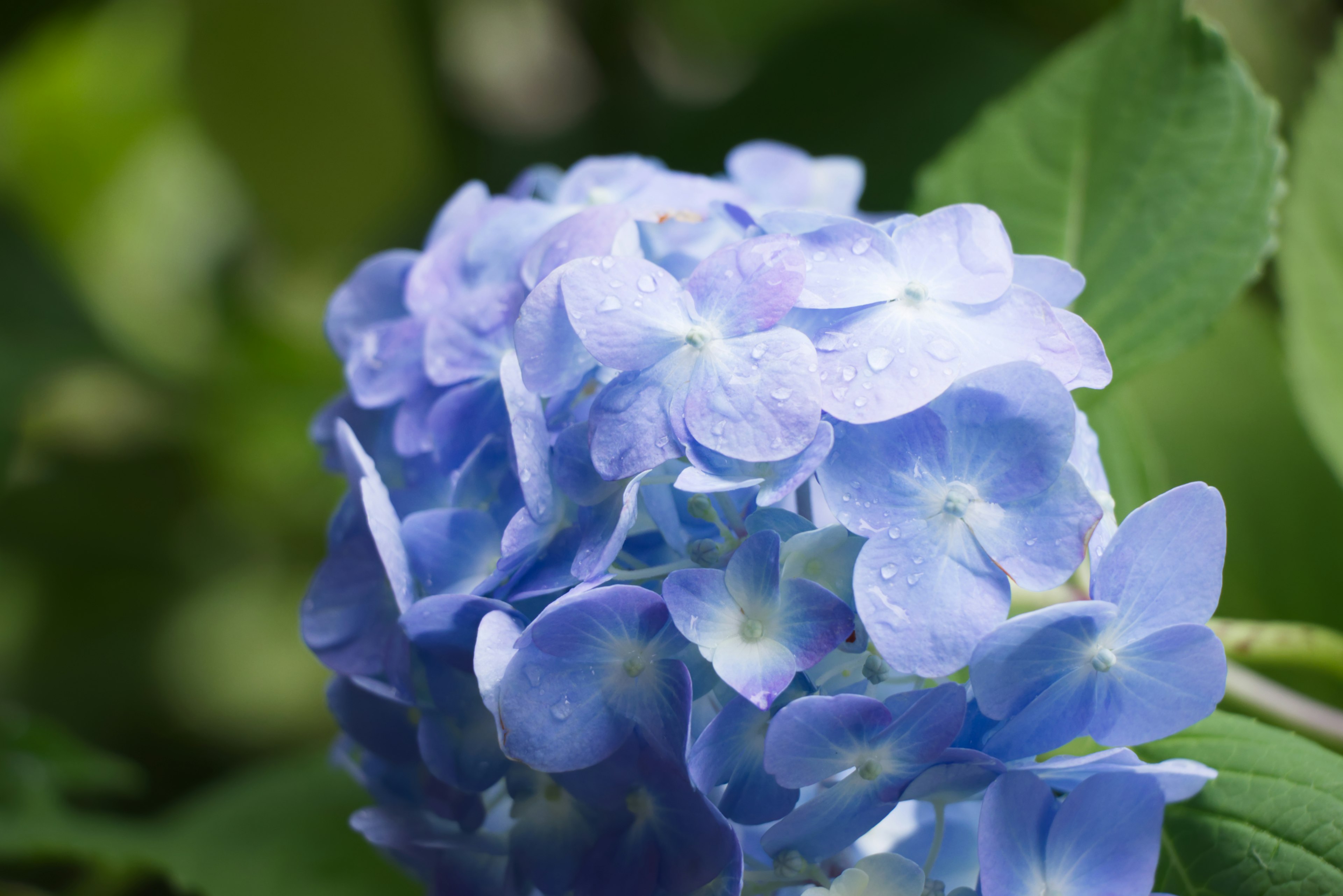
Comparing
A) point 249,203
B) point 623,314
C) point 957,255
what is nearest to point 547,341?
point 623,314

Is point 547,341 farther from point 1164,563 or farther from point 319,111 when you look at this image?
point 319,111

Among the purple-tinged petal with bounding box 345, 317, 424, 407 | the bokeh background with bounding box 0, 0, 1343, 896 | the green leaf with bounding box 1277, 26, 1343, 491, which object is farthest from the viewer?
the bokeh background with bounding box 0, 0, 1343, 896

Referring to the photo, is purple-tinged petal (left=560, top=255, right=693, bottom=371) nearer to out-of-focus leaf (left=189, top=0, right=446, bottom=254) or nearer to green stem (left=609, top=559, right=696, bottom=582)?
green stem (left=609, top=559, right=696, bottom=582)

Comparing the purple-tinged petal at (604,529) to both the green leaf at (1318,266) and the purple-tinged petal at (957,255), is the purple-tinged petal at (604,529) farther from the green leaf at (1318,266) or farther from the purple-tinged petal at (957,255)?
the green leaf at (1318,266)

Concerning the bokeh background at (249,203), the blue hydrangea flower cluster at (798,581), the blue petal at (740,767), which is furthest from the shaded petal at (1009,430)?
the bokeh background at (249,203)

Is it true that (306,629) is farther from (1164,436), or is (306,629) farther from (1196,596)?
(1164,436)

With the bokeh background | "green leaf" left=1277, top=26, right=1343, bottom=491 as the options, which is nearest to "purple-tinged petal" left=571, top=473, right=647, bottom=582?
"green leaf" left=1277, top=26, right=1343, bottom=491
